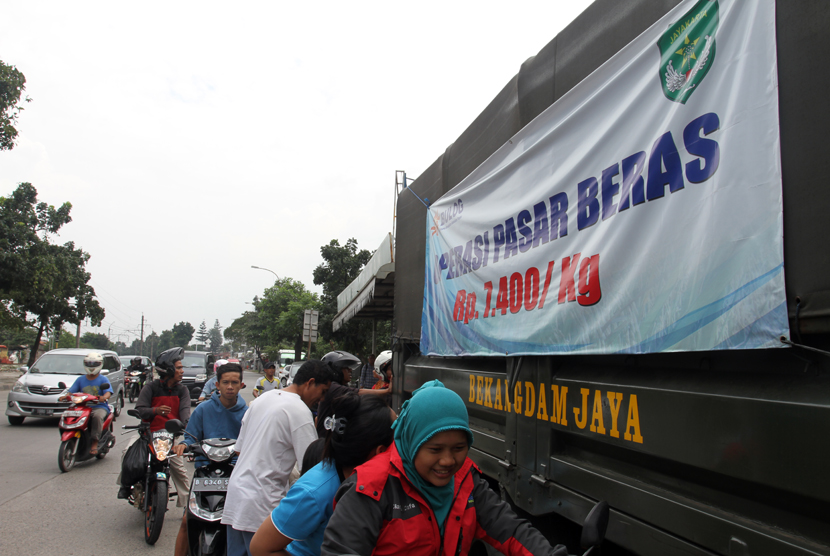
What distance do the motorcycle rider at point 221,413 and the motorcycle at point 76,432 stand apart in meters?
4.67

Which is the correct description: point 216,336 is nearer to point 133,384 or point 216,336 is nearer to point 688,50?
point 133,384

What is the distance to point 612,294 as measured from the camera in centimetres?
218

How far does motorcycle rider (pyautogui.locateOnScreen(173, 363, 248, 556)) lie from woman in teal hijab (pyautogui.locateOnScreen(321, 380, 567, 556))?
2.61 meters

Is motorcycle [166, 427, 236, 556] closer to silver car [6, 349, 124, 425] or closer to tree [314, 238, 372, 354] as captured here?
silver car [6, 349, 124, 425]

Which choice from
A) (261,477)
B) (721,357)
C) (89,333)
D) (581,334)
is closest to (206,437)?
(261,477)

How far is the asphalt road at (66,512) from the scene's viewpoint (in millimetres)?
4703

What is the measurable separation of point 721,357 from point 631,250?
52cm

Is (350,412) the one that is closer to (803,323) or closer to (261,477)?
(261,477)

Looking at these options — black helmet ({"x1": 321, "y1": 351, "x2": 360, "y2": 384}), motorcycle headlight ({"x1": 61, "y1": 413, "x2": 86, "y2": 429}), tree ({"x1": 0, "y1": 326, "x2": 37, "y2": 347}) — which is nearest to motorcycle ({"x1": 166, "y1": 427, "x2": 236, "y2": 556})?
black helmet ({"x1": 321, "y1": 351, "x2": 360, "y2": 384})

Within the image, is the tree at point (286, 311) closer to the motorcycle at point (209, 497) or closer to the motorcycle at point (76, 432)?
the motorcycle at point (76, 432)

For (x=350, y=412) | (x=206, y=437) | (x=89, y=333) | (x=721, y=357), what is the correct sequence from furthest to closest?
(x=89, y=333) → (x=206, y=437) → (x=350, y=412) → (x=721, y=357)

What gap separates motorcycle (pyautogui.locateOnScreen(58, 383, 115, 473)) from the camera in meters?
7.38

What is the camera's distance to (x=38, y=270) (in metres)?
20.1

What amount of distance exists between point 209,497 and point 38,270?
68.6 ft
